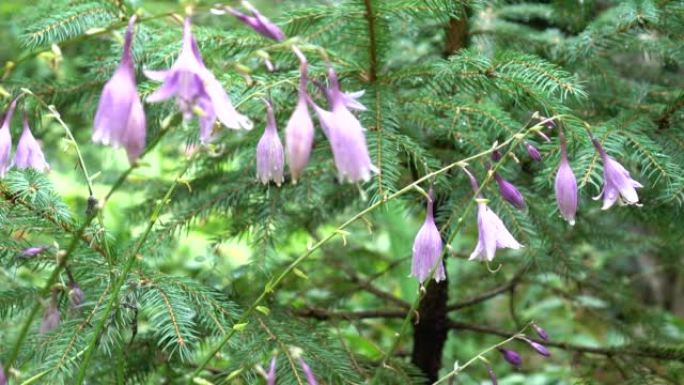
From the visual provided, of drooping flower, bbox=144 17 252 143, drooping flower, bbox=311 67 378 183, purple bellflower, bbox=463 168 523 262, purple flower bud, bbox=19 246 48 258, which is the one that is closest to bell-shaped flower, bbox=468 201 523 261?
purple bellflower, bbox=463 168 523 262

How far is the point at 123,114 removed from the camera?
105 centimetres

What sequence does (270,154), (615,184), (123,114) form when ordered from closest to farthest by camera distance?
(123,114), (270,154), (615,184)

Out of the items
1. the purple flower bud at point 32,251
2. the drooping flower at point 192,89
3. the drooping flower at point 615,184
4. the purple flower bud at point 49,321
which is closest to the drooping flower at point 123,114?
the drooping flower at point 192,89

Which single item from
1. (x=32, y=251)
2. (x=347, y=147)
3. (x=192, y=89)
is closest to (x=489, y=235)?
(x=347, y=147)

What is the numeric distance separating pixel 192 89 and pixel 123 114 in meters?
0.11

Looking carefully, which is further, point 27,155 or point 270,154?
point 27,155

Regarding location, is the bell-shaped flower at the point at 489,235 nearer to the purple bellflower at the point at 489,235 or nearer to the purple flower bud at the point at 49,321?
the purple bellflower at the point at 489,235

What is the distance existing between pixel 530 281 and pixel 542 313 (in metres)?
1.77

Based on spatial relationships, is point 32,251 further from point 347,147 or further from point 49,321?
point 347,147

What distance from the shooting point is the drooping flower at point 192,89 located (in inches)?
42.5

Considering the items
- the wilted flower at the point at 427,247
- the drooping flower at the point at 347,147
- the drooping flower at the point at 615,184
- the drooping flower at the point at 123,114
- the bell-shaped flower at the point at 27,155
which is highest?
Answer: the drooping flower at the point at 123,114

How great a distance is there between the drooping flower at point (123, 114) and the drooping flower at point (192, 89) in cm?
3

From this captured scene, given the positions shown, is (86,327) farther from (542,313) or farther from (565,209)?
(542,313)

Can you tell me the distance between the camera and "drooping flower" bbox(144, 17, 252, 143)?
1.08 metres
